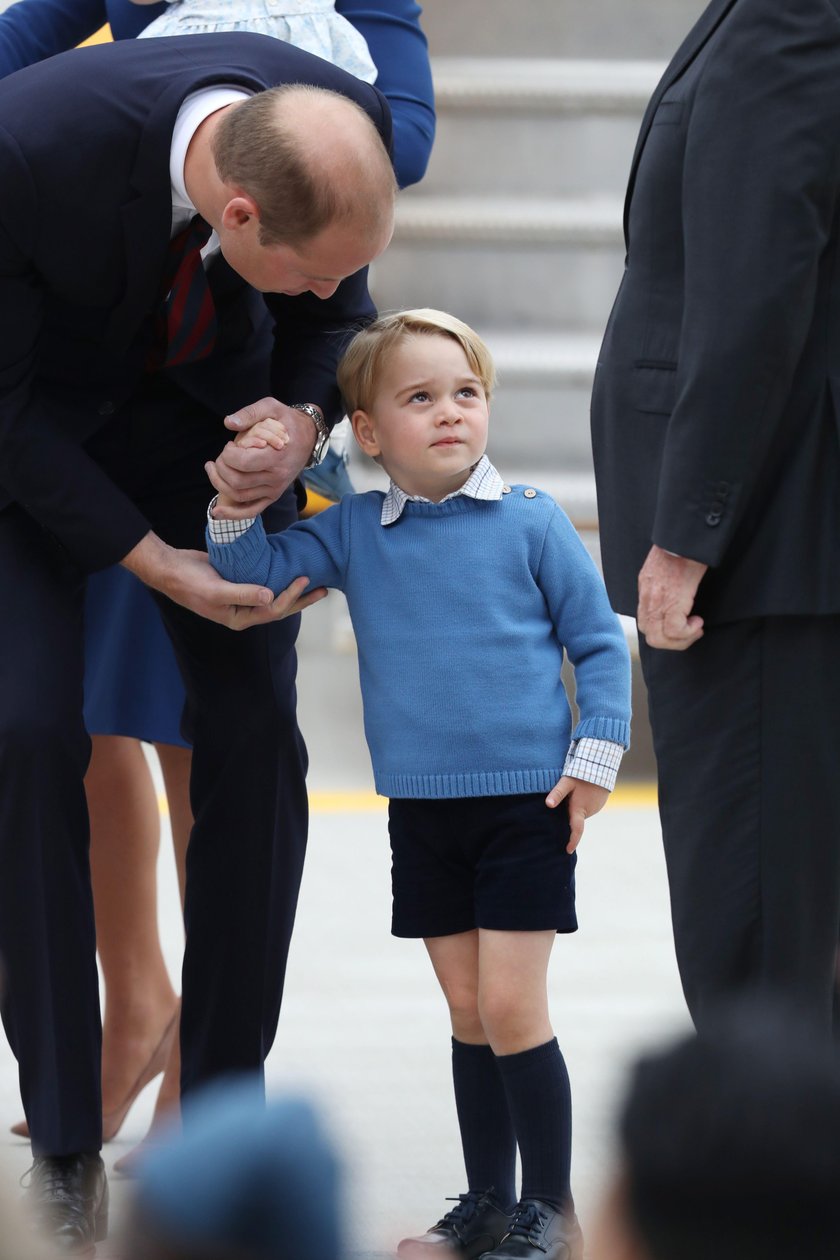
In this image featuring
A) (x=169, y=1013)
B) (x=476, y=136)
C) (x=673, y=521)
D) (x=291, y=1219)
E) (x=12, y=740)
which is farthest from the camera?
(x=476, y=136)

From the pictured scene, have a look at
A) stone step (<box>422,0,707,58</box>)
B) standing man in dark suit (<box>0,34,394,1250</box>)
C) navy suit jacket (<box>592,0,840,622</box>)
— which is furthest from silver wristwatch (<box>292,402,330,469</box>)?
stone step (<box>422,0,707,58</box>)

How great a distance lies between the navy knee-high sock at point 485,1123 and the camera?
5.82ft

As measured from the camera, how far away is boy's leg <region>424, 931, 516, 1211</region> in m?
1.76

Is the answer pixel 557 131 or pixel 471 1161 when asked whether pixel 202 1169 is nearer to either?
pixel 471 1161

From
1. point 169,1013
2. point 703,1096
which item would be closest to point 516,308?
point 169,1013

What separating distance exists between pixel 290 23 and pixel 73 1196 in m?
1.32

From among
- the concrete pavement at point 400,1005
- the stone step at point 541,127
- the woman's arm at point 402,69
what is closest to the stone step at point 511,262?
the stone step at point 541,127

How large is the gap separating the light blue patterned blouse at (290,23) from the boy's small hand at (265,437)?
524mm

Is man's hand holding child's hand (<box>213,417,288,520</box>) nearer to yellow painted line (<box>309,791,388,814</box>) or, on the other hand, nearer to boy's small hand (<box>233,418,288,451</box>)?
boy's small hand (<box>233,418,288,451</box>)

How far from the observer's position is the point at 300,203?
1600mm

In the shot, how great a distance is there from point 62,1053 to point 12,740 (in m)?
0.31

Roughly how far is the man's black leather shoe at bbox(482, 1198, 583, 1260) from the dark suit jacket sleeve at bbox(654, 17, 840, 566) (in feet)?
2.09

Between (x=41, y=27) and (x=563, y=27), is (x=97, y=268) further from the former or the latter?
(x=563, y=27)

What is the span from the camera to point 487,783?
5.65ft
